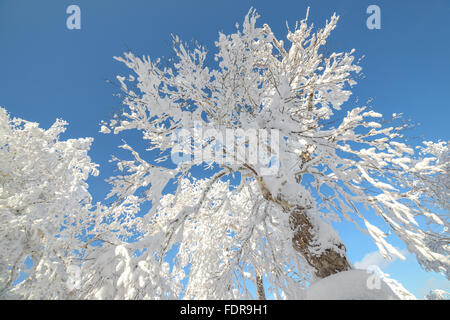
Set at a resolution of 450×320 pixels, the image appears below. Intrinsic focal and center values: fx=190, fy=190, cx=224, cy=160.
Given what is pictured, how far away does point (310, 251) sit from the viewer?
3156mm

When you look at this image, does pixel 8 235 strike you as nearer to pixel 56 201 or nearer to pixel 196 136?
pixel 56 201

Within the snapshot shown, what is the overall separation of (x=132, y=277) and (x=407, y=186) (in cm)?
442

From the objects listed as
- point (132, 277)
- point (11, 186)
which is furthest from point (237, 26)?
point (11, 186)

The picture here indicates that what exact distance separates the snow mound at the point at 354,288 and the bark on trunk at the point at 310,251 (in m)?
0.47

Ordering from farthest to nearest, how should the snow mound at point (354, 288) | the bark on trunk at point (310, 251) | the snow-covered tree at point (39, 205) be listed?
the bark on trunk at point (310, 251) → the snow-covered tree at point (39, 205) → the snow mound at point (354, 288)

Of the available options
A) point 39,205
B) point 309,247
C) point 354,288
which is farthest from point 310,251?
point 39,205

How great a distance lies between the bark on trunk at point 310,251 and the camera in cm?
293

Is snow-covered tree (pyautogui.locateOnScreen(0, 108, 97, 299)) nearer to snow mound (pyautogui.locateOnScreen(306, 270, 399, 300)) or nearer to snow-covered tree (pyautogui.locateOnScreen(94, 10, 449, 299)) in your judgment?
snow-covered tree (pyautogui.locateOnScreen(94, 10, 449, 299))

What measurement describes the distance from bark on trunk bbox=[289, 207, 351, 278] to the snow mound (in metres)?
0.47

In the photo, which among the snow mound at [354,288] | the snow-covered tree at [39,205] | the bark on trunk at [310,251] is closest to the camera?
the snow mound at [354,288]

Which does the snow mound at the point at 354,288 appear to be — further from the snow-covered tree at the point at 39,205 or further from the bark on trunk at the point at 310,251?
the snow-covered tree at the point at 39,205

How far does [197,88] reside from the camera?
3920mm

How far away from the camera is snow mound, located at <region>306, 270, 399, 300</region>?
6.71 ft

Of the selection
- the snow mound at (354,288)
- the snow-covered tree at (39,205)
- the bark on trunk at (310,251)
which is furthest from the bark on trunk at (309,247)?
the snow-covered tree at (39,205)
